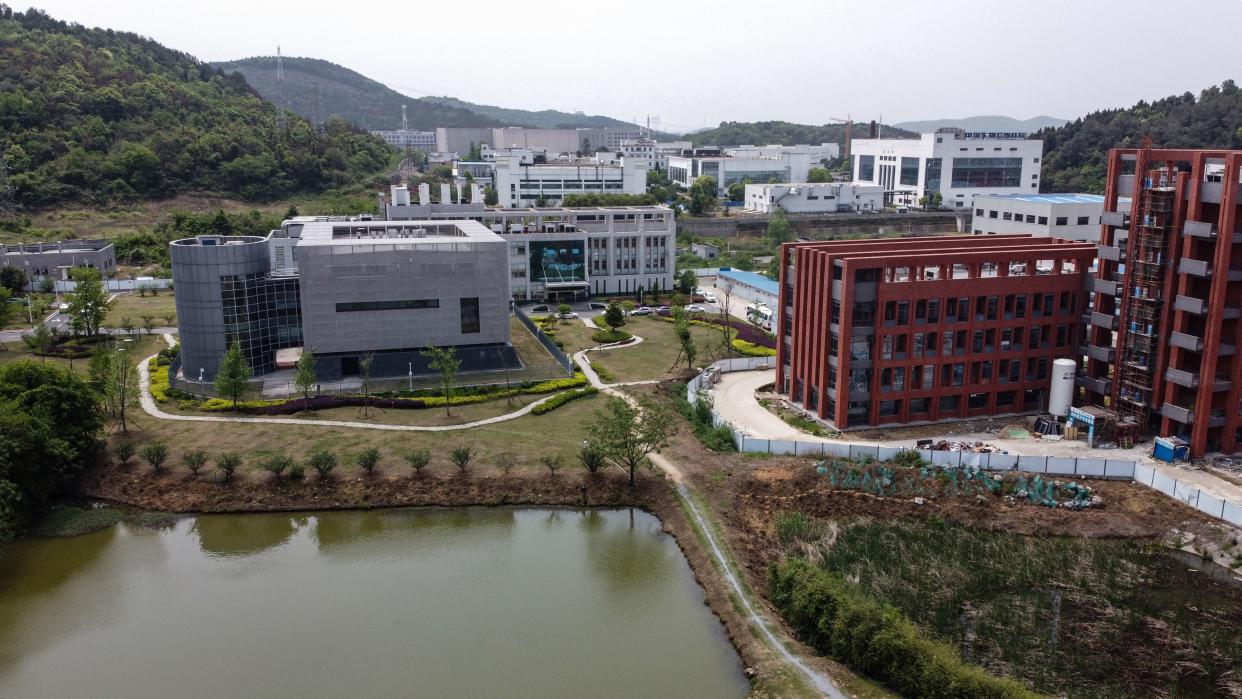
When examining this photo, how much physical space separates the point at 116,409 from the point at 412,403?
37.3 ft

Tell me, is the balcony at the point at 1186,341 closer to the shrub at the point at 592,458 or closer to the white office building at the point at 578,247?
the shrub at the point at 592,458

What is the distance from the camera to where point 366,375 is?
36.2m

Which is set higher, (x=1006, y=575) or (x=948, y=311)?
(x=948, y=311)

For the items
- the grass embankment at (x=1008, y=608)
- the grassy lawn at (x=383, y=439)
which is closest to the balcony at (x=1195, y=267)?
the grass embankment at (x=1008, y=608)

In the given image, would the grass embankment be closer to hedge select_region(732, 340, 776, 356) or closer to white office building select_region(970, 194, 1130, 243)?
hedge select_region(732, 340, 776, 356)

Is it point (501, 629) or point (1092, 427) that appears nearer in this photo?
point (501, 629)

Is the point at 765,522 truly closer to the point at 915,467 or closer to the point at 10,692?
the point at 915,467

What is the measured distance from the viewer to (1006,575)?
23.0 metres

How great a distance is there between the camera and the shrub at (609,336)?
4809 centimetres

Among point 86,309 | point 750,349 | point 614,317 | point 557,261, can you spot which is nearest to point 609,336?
point 614,317

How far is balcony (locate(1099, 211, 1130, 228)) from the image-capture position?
31.2 meters

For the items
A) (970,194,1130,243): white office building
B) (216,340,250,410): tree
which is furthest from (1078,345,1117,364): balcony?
(216,340,250,410): tree

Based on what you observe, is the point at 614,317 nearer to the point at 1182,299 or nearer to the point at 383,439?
the point at 383,439

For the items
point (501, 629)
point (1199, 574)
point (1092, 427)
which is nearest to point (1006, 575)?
point (1199, 574)
